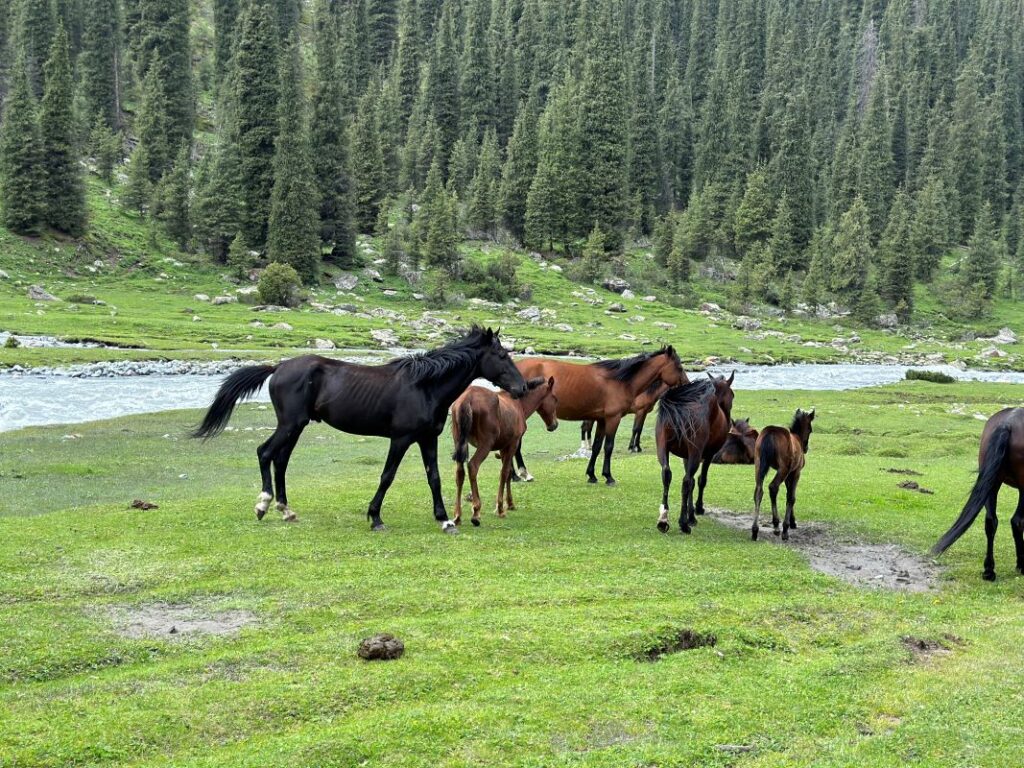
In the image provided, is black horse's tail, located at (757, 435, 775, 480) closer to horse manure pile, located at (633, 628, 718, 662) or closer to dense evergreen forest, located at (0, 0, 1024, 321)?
horse manure pile, located at (633, 628, 718, 662)

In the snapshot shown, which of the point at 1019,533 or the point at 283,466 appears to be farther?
the point at 283,466

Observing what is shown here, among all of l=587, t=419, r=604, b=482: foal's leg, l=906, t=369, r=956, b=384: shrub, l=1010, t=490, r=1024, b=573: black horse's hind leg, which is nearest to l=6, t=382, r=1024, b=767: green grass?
l=1010, t=490, r=1024, b=573: black horse's hind leg

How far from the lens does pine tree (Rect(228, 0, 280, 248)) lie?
79062 mm

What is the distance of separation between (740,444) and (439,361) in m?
9.35

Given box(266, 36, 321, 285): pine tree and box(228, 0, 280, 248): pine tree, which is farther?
box(228, 0, 280, 248): pine tree

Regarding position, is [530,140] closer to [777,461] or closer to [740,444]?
[740,444]

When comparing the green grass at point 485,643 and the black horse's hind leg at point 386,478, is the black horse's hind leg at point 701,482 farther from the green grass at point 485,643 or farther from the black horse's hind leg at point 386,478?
the black horse's hind leg at point 386,478

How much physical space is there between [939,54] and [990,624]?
179045 millimetres

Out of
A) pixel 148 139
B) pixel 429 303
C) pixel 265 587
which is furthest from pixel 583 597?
pixel 148 139

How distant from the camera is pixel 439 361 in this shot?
47.0ft

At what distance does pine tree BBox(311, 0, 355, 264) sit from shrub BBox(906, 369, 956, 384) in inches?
1971

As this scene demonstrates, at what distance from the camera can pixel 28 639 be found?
8203 millimetres

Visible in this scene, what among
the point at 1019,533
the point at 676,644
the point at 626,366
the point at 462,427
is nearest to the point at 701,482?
the point at 626,366

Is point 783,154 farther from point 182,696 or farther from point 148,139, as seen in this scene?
point 182,696
